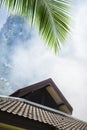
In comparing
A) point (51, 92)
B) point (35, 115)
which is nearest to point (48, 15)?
point (35, 115)

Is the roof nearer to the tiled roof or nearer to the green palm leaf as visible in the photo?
the tiled roof

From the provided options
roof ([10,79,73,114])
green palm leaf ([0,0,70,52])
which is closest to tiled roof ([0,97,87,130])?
green palm leaf ([0,0,70,52])

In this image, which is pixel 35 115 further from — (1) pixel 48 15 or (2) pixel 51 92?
(2) pixel 51 92

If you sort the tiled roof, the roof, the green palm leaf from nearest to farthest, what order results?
the green palm leaf < the tiled roof < the roof

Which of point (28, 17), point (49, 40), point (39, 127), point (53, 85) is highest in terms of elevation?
point (28, 17)

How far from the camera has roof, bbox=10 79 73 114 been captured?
537 inches

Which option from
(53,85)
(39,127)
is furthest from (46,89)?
(39,127)

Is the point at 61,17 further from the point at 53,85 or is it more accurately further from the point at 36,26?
the point at 53,85

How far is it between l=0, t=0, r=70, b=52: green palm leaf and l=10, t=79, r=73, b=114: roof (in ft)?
30.8

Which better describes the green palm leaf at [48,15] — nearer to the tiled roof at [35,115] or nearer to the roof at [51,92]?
the tiled roof at [35,115]

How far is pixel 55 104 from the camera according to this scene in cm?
1459

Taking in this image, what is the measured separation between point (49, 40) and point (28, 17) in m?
0.44

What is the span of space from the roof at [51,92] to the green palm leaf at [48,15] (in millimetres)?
9382

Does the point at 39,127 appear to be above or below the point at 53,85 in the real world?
above
